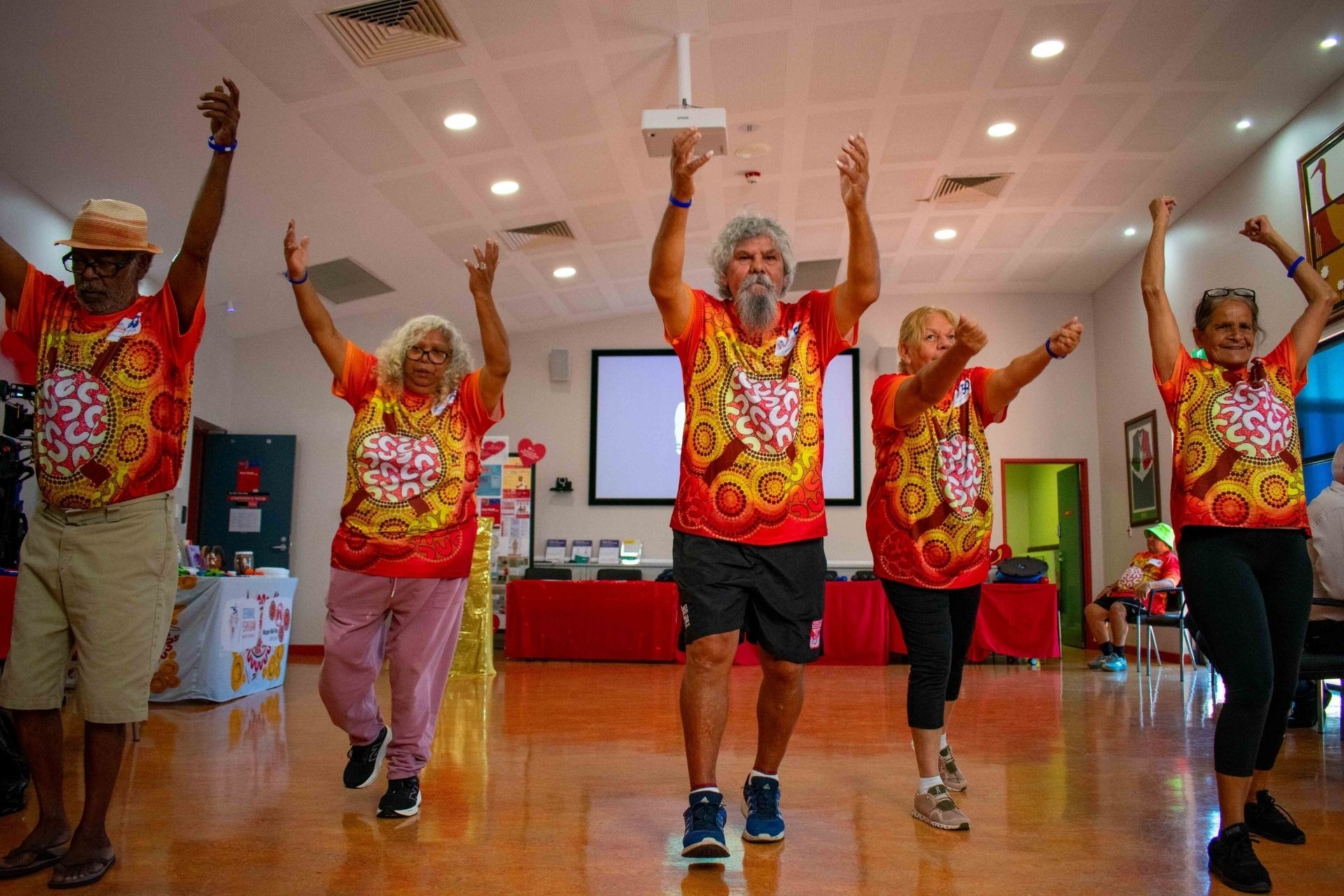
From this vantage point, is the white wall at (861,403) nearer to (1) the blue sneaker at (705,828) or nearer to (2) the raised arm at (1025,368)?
(2) the raised arm at (1025,368)

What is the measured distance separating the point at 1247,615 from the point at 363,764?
243 cm

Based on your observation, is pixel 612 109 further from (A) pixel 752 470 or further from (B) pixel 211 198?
(A) pixel 752 470

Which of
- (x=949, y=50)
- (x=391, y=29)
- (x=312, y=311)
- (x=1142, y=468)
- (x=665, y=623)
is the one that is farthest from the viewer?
(x=1142, y=468)

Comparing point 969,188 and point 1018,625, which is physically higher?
point 969,188

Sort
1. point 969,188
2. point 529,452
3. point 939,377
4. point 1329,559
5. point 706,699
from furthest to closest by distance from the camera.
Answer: point 529,452, point 969,188, point 1329,559, point 939,377, point 706,699

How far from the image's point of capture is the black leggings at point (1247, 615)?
7.47 feet

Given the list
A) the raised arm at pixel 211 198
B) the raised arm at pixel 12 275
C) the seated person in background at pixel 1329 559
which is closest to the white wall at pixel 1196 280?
the seated person in background at pixel 1329 559

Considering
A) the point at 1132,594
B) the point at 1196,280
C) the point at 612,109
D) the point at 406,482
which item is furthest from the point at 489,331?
the point at 1196,280

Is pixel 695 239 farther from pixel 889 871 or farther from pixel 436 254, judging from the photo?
pixel 889 871

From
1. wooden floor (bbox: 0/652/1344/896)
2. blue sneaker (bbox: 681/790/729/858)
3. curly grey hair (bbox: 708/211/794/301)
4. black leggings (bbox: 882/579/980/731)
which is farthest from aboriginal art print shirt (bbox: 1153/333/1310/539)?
blue sneaker (bbox: 681/790/729/858)

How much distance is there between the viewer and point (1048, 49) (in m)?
6.23

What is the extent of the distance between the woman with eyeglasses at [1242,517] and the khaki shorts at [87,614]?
2409 mm

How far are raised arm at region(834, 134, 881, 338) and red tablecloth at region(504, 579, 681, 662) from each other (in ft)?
20.8

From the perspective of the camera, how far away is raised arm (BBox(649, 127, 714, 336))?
2.17 m
